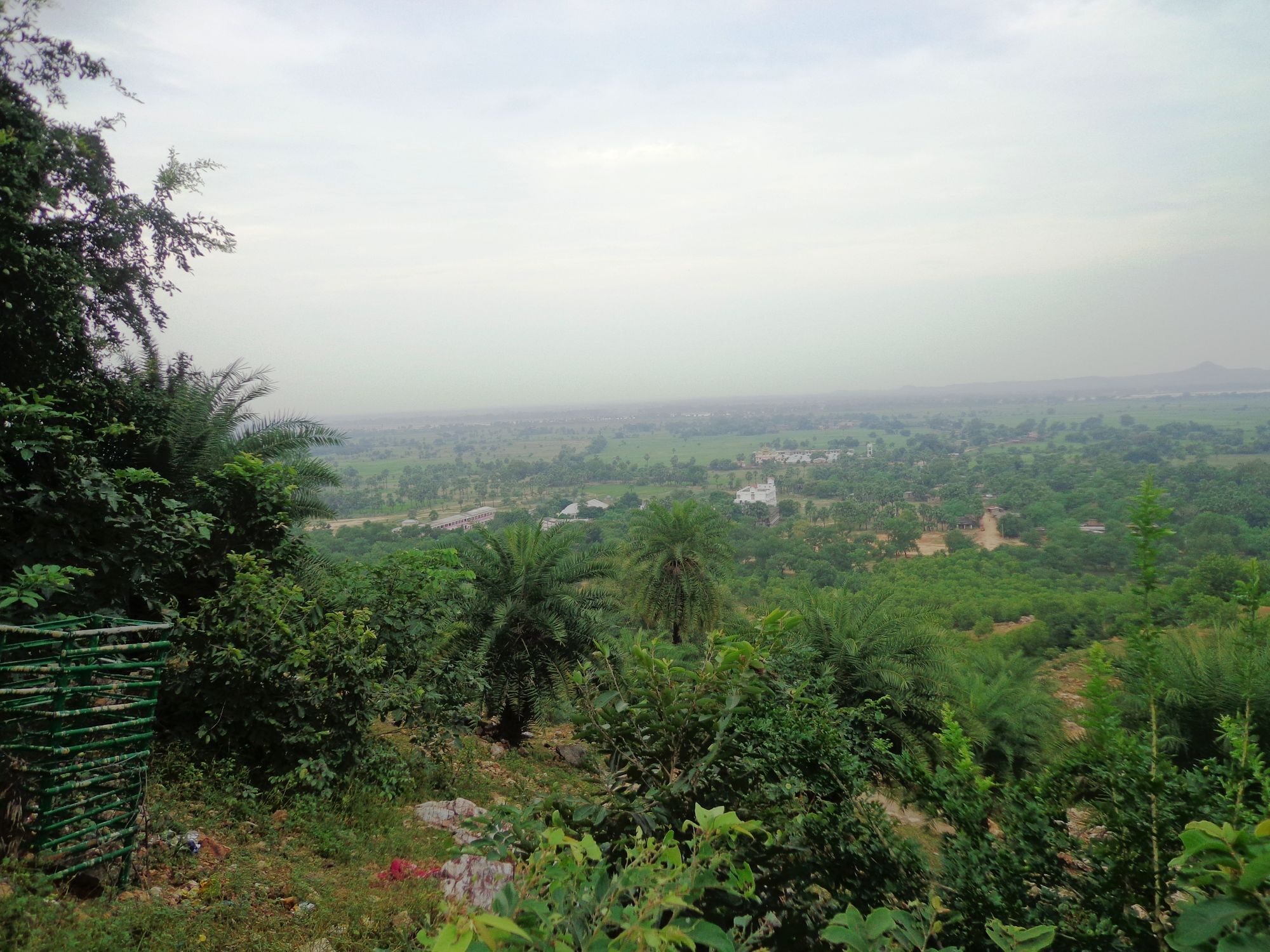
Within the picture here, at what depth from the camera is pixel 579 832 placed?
6.17 feet

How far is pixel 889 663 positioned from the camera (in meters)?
7.20

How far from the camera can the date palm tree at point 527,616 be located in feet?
25.4

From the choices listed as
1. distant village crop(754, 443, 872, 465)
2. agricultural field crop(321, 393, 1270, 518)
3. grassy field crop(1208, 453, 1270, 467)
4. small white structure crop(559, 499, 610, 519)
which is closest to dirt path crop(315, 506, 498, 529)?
agricultural field crop(321, 393, 1270, 518)

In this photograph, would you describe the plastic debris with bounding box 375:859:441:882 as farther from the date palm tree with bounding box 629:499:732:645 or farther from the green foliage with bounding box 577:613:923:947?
the date palm tree with bounding box 629:499:732:645

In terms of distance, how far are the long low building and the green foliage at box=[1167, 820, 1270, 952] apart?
821 inches

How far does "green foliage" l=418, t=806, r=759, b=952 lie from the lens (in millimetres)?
864

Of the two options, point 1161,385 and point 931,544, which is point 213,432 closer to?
point 931,544

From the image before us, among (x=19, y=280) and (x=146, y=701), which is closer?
(x=146, y=701)

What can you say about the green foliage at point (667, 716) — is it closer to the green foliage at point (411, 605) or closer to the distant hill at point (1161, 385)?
the green foliage at point (411, 605)

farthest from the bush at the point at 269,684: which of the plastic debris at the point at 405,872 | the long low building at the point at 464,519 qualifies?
Result: the long low building at the point at 464,519

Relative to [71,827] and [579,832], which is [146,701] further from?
[579,832]

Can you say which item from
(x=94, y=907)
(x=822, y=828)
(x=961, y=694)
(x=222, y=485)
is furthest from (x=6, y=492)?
(x=961, y=694)

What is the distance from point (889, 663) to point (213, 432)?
8.26m

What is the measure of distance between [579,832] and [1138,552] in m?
1.88
